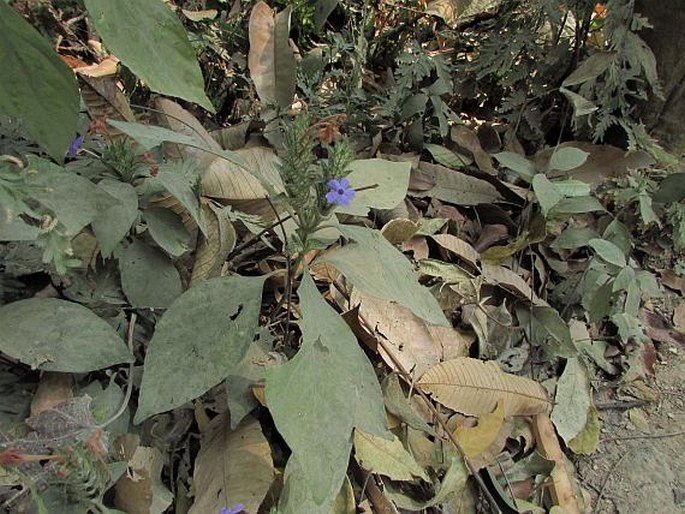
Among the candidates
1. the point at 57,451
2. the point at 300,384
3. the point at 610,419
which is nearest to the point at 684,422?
the point at 610,419

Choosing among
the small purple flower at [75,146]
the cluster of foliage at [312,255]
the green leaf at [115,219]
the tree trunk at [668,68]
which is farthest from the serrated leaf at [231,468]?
the tree trunk at [668,68]

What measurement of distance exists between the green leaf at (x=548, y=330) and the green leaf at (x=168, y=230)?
2.76ft

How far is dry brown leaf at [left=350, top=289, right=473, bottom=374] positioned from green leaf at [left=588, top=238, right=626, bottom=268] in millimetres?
394

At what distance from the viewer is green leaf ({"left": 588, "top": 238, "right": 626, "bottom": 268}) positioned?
63.1 inches

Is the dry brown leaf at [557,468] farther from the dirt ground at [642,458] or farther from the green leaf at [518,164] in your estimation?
the green leaf at [518,164]

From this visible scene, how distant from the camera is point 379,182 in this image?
130 cm

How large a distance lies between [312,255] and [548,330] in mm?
578

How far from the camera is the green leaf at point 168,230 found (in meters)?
1.19

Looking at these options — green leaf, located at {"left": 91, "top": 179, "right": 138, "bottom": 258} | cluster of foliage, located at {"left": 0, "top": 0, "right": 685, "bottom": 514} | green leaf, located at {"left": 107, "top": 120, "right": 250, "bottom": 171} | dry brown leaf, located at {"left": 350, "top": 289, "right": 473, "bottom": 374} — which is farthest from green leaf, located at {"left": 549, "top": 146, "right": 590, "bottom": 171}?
green leaf, located at {"left": 91, "top": 179, "right": 138, "bottom": 258}

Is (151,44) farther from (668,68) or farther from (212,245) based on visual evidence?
(668,68)

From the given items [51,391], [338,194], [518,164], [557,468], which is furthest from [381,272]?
[518,164]

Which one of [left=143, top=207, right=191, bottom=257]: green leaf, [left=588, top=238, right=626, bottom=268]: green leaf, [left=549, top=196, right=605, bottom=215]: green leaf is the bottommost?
[left=588, top=238, right=626, bottom=268]: green leaf

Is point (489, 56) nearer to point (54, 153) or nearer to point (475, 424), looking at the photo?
point (475, 424)

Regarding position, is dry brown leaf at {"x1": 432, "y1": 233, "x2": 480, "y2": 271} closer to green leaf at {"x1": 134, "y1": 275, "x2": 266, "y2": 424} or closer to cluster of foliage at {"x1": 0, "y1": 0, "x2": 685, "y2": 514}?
cluster of foliage at {"x1": 0, "y1": 0, "x2": 685, "y2": 514}
